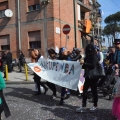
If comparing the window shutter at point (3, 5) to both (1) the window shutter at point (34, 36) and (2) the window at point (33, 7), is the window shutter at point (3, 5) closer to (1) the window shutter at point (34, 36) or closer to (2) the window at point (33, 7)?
(2) the window at point (33, 7)

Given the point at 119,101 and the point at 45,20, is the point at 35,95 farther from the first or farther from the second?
the point at 45,20

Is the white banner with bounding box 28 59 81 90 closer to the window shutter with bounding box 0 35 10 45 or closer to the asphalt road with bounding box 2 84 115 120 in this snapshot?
the asphalt road with bounding box 2 84 115 120

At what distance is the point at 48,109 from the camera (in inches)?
246

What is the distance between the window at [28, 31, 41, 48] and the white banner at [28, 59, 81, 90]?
1188cm

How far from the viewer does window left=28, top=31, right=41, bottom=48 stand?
19.7 meters

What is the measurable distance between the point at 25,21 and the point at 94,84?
1524 centimetres

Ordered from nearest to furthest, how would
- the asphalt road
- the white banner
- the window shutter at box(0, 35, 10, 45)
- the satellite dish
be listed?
the asphalt road < the white banner < the satellite dish < the window shutter at box(0, 35, 10, 45)

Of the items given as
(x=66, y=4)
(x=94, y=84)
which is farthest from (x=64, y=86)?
(x=66, y=4)

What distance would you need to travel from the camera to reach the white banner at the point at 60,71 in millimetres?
6625

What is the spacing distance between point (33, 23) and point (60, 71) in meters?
13.1

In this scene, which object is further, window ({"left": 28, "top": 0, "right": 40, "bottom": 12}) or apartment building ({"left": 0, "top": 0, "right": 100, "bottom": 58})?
window ({"left": 28, "top": 0, "right": 40, "bottom": 12})

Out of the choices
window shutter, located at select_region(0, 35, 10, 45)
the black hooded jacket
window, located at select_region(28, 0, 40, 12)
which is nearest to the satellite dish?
window, located at select_region(28, 0, 40, 12)

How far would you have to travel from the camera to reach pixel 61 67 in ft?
23.7

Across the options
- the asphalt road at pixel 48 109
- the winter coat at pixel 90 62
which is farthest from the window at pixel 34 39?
the winter coat at pixel 90 62
